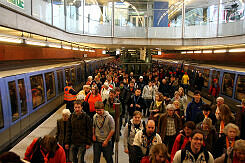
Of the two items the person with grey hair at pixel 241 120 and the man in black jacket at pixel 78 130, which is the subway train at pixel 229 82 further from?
the man in black jacket at pixel 78 130

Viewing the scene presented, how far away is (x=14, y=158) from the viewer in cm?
243

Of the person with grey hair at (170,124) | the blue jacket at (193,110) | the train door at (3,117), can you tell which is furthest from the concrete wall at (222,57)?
the train door at (3,117)

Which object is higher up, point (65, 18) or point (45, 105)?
point (65, 18)

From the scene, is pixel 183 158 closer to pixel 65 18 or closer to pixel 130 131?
pixel 130 131

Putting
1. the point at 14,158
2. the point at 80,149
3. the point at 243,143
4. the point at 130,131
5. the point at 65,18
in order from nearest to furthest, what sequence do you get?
the point at 14,158 < the point at 243,143 < the point at 130,131 < the point at 80,149 < the point at 65,18

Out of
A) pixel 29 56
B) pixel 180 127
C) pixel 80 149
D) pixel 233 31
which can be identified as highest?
pixel 233 31

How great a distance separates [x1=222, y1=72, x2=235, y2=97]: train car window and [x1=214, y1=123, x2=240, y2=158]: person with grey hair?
7.30m

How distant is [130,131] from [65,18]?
8.15 m

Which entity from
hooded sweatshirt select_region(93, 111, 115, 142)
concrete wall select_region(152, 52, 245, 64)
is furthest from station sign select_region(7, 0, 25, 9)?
concrete wall select_region(152, 52, 245, 64)

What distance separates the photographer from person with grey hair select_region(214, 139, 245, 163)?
3.15 meters

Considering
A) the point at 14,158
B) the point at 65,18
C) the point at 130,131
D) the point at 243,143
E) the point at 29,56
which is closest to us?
the point at 14,158

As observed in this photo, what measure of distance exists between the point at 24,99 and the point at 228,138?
5661 millimetres

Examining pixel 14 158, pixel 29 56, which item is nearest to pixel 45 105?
pixel 29 56

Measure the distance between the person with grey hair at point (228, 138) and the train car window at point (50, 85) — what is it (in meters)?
7.21
